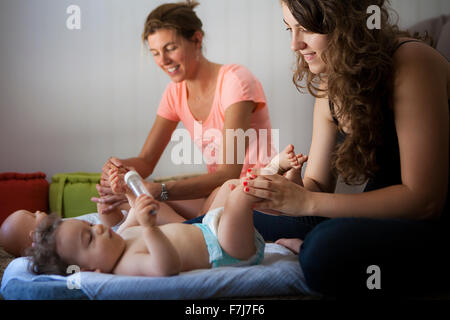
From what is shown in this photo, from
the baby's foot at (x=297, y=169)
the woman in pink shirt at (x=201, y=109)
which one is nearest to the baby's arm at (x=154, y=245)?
the baby's foot at (x=297, y=169)

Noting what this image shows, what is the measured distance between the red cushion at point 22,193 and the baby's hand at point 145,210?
136 cm

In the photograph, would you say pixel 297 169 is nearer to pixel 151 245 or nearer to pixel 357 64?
pixel 357 64

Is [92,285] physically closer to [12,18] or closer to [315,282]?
[315,282]

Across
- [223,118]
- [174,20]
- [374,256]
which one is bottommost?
[374,256]

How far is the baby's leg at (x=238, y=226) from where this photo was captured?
953 mm

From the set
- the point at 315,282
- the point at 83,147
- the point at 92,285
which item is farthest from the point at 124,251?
the point at 83,147

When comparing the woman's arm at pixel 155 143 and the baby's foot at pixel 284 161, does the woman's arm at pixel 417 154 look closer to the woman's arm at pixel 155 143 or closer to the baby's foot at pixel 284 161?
the baby's foot at pixel 284 161

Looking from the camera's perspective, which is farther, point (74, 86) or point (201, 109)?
point (74, 86)

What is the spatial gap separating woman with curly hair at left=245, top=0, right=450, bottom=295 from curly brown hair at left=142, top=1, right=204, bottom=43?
2.52 ft

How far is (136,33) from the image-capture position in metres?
2.40

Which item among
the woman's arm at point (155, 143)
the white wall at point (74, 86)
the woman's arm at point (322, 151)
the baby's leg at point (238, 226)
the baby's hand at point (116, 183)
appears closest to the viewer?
the baby's leg at point (238, 226)

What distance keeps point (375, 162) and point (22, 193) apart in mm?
1623

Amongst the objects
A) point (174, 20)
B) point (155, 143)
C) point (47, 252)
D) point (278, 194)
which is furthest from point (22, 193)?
point (278, 194)

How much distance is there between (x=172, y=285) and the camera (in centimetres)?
85
